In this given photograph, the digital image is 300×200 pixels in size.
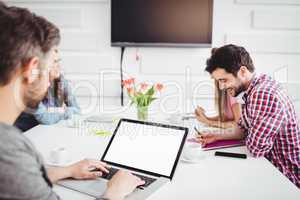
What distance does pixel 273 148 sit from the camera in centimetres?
193

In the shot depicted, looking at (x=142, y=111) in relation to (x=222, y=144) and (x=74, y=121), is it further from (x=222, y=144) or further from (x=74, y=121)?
(x=222, y=144)

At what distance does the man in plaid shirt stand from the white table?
0.13m

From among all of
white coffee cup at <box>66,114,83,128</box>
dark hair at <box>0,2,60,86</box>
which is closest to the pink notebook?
white coffee cup at <box>66,114,83,128</box>

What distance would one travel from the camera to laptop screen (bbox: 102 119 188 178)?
Answer: 1.51m

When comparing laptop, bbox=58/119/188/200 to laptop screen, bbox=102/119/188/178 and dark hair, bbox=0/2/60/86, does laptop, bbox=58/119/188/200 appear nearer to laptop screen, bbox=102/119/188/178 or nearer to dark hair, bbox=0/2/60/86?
laptop screen, bbox=102/119/188/178

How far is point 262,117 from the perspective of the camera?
71.2 inches

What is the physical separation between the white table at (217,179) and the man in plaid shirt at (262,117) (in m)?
0.13

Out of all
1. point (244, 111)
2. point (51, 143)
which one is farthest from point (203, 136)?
point (51, 143)

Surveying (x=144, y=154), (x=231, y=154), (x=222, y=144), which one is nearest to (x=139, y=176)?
(x=144, y=154)

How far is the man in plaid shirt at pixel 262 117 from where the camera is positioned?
5.89ft

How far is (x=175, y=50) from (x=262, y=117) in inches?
77.1

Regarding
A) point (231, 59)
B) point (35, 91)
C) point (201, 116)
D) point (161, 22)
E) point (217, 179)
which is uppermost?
point (161, 22)

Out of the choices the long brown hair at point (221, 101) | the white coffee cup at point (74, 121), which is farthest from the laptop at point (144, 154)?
the long brown hair at point (221, 101)

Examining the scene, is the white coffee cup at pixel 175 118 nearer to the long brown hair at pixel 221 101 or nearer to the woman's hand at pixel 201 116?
the woman's hand at pixel 201 116
